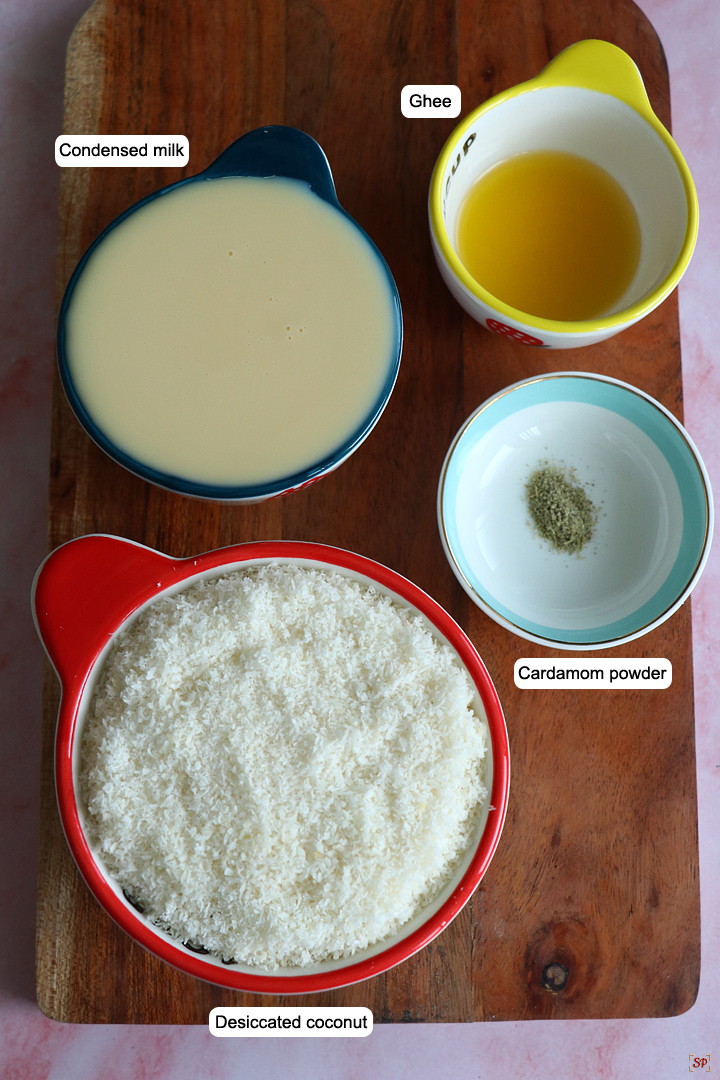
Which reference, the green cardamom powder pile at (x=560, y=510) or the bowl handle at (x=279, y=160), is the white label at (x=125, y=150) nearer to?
the bowl handle at (x=279, y=160)

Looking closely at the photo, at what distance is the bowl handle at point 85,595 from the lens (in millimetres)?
890


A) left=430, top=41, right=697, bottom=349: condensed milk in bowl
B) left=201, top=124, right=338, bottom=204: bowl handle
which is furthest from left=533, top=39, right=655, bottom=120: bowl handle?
left=201, top=124, right=338, bottom=204: bowl handle

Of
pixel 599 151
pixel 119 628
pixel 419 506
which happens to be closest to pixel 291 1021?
pixel 119 628

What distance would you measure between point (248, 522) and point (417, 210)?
0.46 m

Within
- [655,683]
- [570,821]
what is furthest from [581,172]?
[570,821]

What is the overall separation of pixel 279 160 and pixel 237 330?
21 cm

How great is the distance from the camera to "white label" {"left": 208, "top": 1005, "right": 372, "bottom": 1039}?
0.98 m

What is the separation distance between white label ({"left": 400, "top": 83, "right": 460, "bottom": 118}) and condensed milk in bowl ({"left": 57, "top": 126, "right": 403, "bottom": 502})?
0.70 feet

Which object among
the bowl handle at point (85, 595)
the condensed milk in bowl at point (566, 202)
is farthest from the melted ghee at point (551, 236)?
the bowl handle at point (85, 595)

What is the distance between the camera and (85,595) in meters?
Answer: 0.90

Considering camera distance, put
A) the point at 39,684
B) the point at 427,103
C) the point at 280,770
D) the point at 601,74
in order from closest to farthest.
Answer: the point at 280,770, the point at 601,74, the point at 427,103, the point at 39,684

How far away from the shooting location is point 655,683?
3.41 feet

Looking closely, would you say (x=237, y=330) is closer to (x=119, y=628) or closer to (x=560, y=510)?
(x=119, y=628)

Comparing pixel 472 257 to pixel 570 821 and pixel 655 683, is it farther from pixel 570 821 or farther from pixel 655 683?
pixel 570 821
